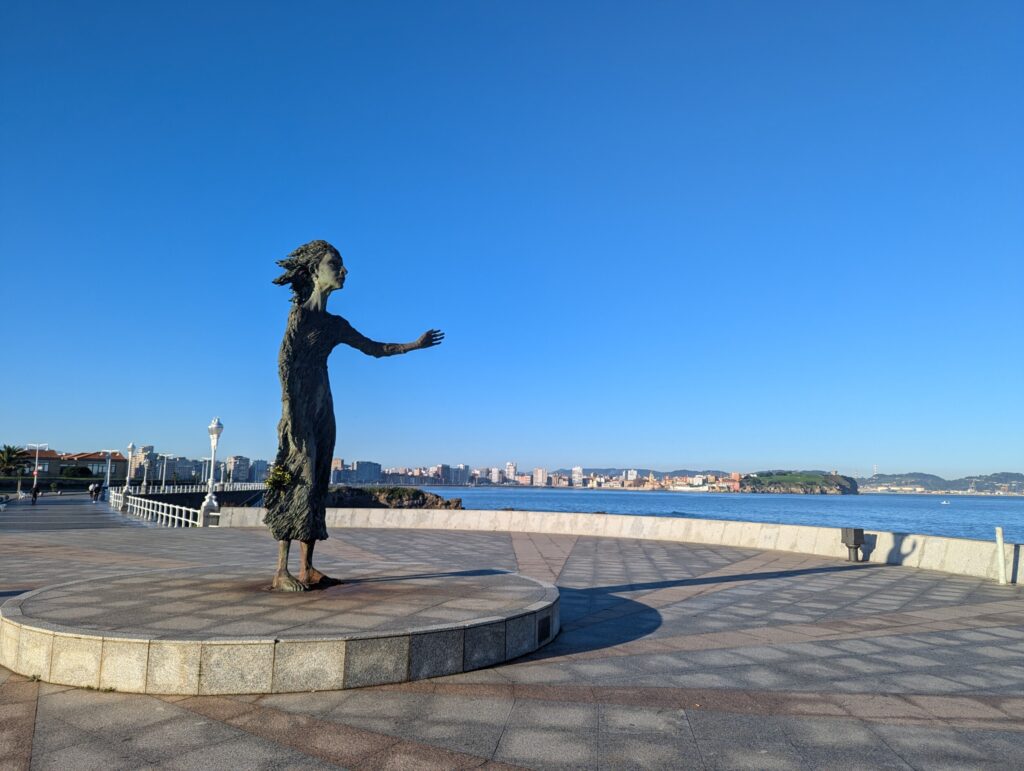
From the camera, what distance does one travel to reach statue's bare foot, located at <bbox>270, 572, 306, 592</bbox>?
686cm

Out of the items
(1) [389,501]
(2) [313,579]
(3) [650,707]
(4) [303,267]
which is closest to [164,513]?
(2) [313,579]

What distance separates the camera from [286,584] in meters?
6.89

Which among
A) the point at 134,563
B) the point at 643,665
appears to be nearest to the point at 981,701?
the point at 643,665

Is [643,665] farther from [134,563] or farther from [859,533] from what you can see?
[859,533]

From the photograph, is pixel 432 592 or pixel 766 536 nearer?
pixel 432 592

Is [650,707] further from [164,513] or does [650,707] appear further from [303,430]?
[164,513]

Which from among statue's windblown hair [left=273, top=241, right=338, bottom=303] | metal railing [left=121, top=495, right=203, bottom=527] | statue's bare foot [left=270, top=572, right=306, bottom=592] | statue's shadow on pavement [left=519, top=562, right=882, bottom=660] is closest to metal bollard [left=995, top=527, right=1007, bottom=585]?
statue's shadow on pavement [left=519, top=562, right=882, bottom=660]

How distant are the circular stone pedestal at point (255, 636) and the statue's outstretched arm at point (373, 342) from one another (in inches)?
109

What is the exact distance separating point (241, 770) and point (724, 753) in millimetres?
2681

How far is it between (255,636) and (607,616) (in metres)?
4.39

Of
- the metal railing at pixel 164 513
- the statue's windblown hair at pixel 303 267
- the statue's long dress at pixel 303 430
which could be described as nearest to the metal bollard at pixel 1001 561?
the statue's long dress at pixel 303 430

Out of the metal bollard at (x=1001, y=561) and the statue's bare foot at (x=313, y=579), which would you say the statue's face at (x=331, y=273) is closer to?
the statue's bare foot at (x=313, y=579)

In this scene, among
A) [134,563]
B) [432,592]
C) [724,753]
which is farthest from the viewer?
[134,563]

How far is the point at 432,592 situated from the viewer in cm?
696
